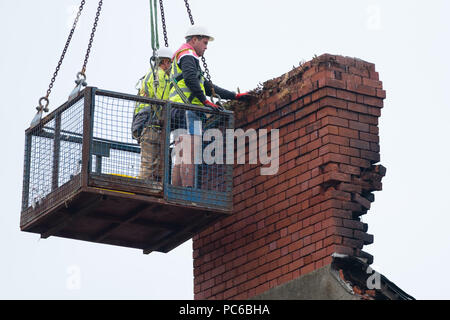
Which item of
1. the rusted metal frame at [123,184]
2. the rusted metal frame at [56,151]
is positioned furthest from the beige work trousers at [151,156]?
the rusted metal frame at [56,151]

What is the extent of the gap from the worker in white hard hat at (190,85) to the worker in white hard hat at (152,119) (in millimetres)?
225

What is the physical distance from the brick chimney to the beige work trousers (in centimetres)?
131

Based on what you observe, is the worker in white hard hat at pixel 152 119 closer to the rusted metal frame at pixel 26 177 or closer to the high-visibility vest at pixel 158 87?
the high-visibility vest at pixel 158 87

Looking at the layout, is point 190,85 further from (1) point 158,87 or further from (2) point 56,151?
(2) point 56,151

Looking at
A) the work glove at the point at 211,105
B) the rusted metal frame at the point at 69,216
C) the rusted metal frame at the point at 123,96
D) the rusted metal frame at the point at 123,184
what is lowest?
the rusted metal frame at the point at 69,216

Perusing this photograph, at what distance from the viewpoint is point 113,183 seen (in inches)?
489

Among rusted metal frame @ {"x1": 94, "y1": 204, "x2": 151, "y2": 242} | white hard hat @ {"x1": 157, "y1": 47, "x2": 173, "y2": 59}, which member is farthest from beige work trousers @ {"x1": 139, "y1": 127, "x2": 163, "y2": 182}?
white hard hat @ {"x1": 157, "y1": 47, "x2": 173, "y2": 59}

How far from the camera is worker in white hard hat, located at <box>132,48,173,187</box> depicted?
12.9m

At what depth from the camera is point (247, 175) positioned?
13828mm

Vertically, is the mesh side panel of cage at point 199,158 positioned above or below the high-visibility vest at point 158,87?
below

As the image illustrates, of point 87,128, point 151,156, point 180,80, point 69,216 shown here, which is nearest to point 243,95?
point 180,80
